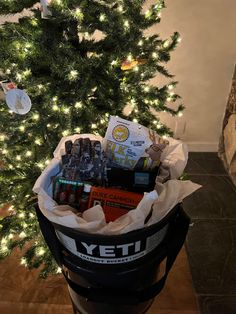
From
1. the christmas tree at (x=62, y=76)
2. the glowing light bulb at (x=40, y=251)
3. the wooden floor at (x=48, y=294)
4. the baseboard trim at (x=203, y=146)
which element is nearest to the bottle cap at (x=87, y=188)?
the christmas tree at (x=62, y=76)

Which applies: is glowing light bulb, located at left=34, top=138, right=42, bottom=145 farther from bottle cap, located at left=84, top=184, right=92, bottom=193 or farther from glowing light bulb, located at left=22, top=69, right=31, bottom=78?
bottle cap, located at left=84, top=184, right=92, bottom=193

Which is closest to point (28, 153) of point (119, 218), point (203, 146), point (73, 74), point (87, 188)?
point (73, 74)

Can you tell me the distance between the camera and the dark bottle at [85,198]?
0.78 meters

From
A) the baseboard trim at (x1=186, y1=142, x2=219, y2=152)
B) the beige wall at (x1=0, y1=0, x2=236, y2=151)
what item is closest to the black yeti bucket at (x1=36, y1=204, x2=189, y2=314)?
the beige wall at (x1=0, y1=0, x2=236, y2=151)

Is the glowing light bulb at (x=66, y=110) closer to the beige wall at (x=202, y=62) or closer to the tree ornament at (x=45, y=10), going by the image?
the tree ornament at (x=45, y=10)

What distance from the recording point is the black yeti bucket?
70 centimetres

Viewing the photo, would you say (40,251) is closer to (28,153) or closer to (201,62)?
(28,153)

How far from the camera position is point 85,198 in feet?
2.56

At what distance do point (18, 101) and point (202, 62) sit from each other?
1.29 m

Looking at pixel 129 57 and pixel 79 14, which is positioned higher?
pixel 79 14

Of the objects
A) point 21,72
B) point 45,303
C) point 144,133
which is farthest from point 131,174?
point 45,303

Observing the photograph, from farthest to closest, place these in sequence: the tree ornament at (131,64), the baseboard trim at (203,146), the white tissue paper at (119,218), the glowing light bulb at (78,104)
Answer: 1. the baseboard trim at (203,146)
2. the tree ornament at (131,64)
3. the glowing light bulb at (78,104)
4. the white tissue paper at (119,218)

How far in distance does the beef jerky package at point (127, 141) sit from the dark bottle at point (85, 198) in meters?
Result: 0.18

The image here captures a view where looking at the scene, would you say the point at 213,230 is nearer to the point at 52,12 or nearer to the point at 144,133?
the point at 144,133
